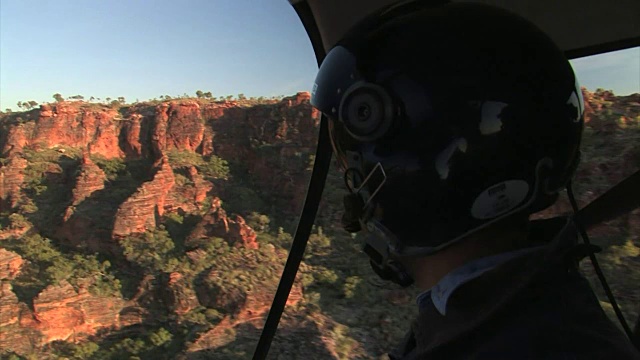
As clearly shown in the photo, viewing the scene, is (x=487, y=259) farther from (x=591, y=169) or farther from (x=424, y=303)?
(x=591, y=169)

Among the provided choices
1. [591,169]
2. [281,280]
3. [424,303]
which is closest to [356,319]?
[281,280]

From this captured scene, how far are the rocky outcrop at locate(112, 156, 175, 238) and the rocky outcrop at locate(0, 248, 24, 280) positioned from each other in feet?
1.44

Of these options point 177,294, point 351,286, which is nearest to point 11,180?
point 177,294

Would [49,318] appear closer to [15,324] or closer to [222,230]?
[15,324]

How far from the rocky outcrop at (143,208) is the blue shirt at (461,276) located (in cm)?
189

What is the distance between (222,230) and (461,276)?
1.92 meters

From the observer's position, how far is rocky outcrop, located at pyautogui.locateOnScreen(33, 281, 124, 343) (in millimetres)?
2559

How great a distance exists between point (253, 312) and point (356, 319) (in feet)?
4.12

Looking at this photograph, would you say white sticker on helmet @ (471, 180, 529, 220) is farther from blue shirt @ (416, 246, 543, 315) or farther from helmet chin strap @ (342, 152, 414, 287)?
helmet chin strap @ (342, 152, 414, 287)

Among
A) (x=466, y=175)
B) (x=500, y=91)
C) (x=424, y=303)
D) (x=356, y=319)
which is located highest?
(x=500, y=91)

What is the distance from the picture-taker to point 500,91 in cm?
100

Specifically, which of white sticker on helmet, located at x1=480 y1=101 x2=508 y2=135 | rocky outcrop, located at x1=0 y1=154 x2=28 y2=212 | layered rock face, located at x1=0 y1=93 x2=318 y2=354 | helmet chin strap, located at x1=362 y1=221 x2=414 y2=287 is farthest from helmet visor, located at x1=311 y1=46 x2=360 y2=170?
rocky outcrop, located at x1=0 y1=154 x2=28 y2=212

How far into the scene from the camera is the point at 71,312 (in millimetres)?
2639

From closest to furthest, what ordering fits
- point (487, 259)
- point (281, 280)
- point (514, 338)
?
point (514, 338) < point (487, 259) < point (281, 280)
